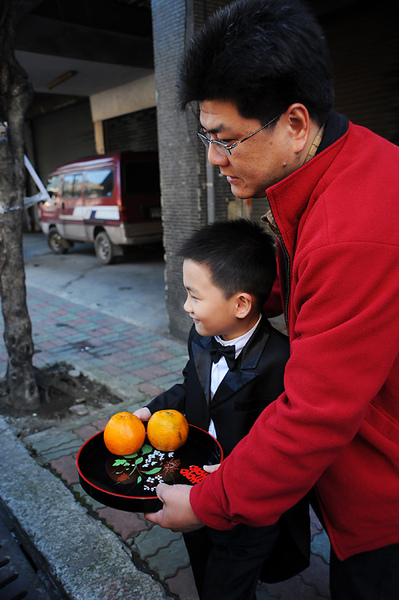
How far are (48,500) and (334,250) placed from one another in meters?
2.27

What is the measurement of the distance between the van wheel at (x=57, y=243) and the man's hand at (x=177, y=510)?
10778 mm

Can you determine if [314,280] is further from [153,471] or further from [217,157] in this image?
[153,471]

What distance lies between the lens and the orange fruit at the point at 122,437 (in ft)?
4.97

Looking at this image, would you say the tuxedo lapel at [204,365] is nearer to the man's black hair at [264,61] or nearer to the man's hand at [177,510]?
the man's hand at [177,510]

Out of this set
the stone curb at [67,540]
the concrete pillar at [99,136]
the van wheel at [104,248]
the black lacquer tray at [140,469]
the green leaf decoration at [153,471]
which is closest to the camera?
the black lacquer tray at [140,469]

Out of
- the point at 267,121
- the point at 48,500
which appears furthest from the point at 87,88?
the point at 267,121

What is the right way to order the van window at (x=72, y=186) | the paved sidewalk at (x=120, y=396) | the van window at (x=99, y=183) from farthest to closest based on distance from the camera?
the van window at (x=72, y=186) → the van window at (x=99, y=183) → the paved sidewalk at (x=120, y=396)

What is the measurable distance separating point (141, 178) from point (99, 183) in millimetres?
936

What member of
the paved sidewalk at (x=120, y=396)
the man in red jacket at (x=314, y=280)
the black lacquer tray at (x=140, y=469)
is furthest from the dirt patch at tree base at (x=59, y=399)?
the man in red jacket at (x=314, y=280)

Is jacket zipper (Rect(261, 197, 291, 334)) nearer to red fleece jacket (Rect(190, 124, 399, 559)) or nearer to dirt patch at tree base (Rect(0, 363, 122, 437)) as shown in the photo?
red fleece jacket (Rect(190, 124, 399, 559))

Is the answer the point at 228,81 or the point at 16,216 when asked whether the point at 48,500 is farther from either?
the point at 228,81

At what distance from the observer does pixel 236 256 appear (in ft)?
4.97

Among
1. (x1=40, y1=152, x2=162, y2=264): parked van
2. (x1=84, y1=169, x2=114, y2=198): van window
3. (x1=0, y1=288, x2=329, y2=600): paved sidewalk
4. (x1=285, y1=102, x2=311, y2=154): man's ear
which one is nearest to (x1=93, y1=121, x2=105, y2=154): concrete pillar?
(x1=40, y1=152, x2=162, y2=264): parked van

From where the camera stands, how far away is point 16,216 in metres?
3.43
